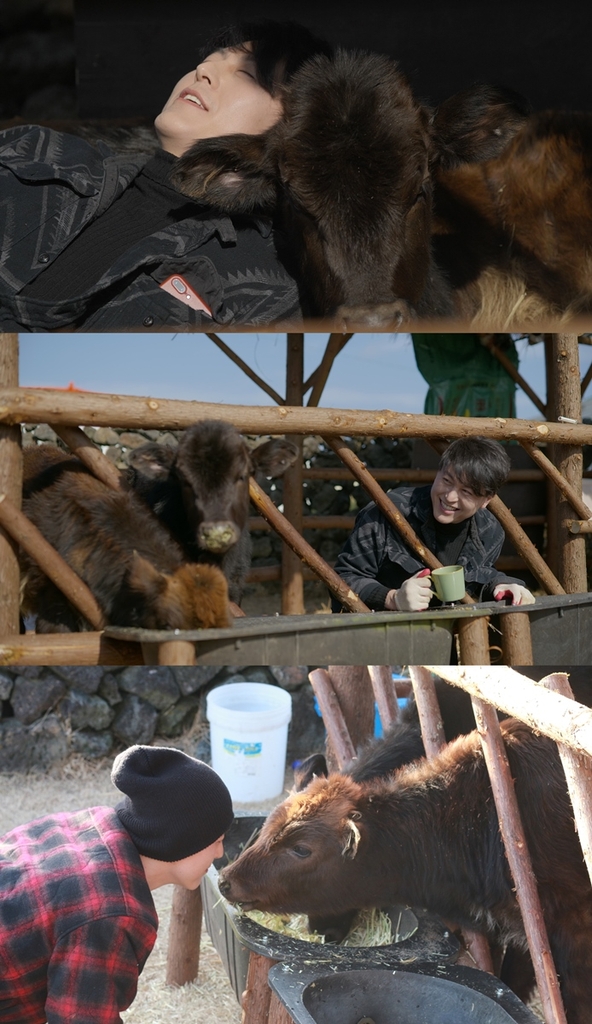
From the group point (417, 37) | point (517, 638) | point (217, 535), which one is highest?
point (417, 37)

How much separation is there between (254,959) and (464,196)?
961mm

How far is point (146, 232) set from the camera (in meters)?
0.68

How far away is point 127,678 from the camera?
1.07 m

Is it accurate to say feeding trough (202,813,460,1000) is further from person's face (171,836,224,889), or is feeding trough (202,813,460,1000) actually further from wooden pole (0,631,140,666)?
wooden pole (0,631,140,666)

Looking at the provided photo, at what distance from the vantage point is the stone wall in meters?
0.98

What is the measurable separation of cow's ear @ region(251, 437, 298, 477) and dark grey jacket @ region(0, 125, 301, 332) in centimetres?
13

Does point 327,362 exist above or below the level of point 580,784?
above

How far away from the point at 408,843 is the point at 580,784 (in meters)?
0.27

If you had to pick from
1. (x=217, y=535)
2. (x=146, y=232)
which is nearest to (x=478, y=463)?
(x=217, y=535)

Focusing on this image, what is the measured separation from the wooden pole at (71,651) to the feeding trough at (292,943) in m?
0.47

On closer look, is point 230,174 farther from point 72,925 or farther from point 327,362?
point 72,925

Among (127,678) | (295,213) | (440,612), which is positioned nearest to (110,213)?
(295,213)

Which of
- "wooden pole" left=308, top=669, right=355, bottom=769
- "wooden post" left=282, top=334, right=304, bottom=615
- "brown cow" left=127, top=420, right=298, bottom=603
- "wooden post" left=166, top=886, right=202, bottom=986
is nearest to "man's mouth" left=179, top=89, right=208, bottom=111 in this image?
"brown cow" left=127, top=420, right=298, bottom=603

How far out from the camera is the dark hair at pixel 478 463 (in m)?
0.72
